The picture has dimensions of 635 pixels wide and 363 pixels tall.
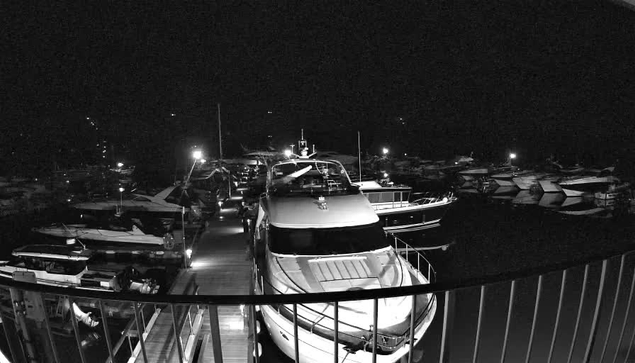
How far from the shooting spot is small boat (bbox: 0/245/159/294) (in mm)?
10999

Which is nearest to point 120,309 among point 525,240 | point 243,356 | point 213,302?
point 243,356

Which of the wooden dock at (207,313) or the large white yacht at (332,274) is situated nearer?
the large white yacht at (332,274)

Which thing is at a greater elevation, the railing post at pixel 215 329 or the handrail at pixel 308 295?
the handrail at pixel 308 295

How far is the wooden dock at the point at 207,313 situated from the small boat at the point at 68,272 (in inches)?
86.6

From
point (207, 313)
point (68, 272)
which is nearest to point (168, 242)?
point (68, 272)

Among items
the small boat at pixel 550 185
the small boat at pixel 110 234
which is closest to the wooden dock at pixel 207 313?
the small boat at pixel 110 234

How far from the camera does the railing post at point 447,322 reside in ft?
6.10

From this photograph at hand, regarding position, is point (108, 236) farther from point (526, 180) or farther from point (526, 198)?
point (526, 180)

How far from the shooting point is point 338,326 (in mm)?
3008

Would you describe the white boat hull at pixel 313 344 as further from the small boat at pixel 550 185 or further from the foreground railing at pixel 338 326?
the small boat at pixel 550 185

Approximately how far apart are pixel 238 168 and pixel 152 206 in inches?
971

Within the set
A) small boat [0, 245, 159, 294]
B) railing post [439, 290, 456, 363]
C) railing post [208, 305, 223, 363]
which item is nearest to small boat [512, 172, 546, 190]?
small boat [0, 245, 159, 294]

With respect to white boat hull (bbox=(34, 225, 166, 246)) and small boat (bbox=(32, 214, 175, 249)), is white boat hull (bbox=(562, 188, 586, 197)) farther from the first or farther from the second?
white boat hull (bbox=(34, 225, 166, 246))

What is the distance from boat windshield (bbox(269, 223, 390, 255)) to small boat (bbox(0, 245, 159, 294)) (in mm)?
6180
